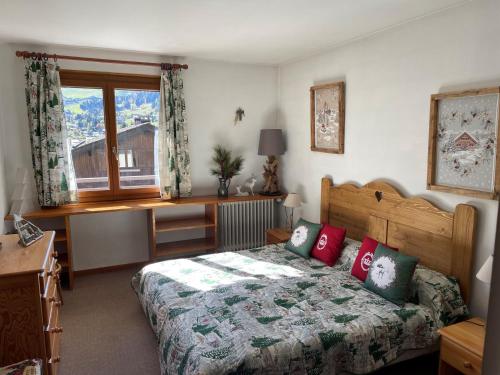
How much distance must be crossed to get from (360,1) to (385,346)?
2217mm

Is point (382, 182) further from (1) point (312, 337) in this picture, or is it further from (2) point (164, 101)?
(2) point (164, 101)

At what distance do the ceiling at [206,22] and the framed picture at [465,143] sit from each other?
2.24 ft

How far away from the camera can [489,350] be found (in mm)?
501

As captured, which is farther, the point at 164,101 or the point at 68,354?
the point at 164,101

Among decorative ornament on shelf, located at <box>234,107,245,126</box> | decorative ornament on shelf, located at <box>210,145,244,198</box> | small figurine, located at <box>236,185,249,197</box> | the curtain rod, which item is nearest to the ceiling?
the curtain rod

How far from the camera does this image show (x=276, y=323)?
228 cm

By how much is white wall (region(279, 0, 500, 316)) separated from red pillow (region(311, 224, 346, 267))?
1.96 ft

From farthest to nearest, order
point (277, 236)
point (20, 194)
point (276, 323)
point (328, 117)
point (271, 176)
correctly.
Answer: point (271, 176)
point (277, 236)
point (328, 117)
point (20, 194)
point (276, 323)

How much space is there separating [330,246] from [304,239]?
0.98ft

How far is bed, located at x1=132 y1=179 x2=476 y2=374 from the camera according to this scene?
2.06 metres

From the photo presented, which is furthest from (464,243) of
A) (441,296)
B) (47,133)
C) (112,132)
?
(47,133)

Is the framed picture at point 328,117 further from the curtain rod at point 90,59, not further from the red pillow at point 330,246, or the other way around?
the curtain rod at point 90,59

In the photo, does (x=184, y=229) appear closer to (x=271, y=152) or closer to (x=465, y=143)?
(x=271, y=152)

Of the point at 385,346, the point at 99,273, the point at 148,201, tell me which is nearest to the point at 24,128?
the point at 148,201
